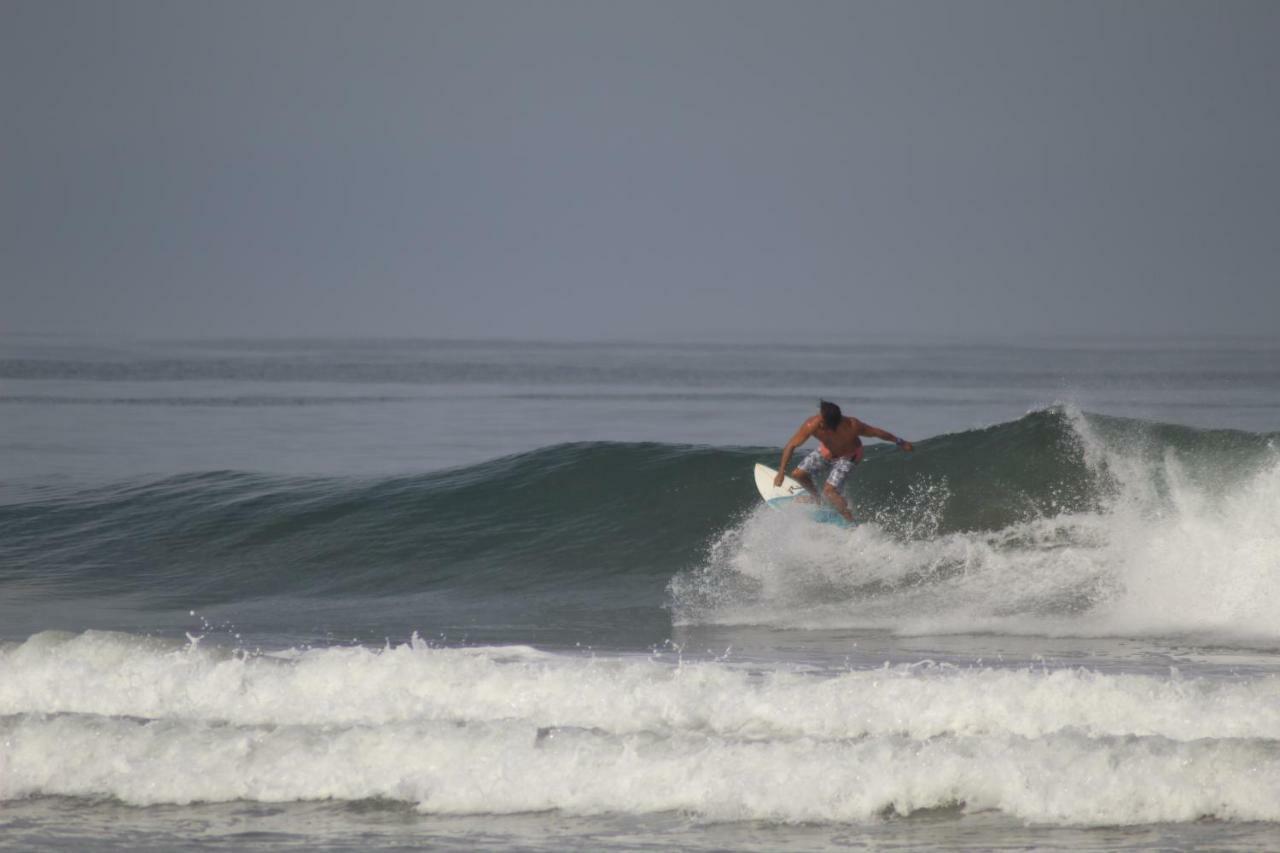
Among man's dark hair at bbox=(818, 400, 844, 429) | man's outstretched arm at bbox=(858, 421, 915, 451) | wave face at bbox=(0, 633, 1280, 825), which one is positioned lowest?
wave face at bbox=(0, 633, 1280, 825)

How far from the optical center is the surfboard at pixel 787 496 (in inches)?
560

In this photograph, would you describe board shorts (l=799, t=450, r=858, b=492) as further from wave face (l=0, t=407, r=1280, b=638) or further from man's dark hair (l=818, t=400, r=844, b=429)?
wave face (l=0, t=407, r=1280, b=638)

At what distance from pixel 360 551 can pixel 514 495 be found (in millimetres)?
2404

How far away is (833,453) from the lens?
568 inches

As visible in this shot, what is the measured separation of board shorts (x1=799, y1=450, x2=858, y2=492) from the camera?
14414 millimetres

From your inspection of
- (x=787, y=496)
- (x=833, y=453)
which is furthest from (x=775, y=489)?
(x=833, y=453)

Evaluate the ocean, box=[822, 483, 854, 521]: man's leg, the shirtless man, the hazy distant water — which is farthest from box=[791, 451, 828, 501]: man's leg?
the hazy distant water

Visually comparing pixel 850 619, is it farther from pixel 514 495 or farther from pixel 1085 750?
pixel 514 495

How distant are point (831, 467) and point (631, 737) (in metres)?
7.32

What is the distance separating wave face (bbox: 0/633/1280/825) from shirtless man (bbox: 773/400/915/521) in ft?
16.7

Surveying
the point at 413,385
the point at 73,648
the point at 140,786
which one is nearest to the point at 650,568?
the point at 73,648

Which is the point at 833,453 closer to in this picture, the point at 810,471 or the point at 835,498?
the point at 810,471

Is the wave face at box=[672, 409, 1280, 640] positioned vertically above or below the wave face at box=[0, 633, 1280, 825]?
above

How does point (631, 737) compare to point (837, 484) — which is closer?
point (631, 737)
